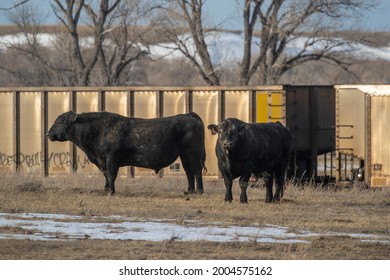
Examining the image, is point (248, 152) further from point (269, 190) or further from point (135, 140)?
point (135, 140)

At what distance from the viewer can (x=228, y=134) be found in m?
20.6

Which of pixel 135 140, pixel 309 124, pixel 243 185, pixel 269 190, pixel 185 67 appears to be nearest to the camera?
pixel 243 185

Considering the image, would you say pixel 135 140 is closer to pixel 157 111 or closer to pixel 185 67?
pixel 157 111

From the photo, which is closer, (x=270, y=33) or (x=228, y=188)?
(x=228, y=188)

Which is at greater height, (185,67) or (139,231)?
(185,67)

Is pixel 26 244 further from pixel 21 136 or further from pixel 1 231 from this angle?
pixel 21 136

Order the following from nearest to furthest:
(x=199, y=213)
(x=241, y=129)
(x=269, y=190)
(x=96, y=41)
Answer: (x=199, y=213) < (x=241, y=129) < (x=269, y=190) < (x=96, y=41)

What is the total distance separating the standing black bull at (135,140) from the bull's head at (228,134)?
7.58 feet

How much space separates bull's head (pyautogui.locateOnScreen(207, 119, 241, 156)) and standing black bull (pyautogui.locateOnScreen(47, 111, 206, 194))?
91.0 inches

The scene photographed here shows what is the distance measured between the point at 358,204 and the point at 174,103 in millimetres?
8137

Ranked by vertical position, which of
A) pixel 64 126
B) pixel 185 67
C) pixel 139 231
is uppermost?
pixel 185 67

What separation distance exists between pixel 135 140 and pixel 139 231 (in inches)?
254

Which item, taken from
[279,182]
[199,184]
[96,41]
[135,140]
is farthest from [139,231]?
[96,41]

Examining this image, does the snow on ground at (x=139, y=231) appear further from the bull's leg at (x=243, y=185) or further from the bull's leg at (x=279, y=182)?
the bull's leg at (x=279, y=182)
